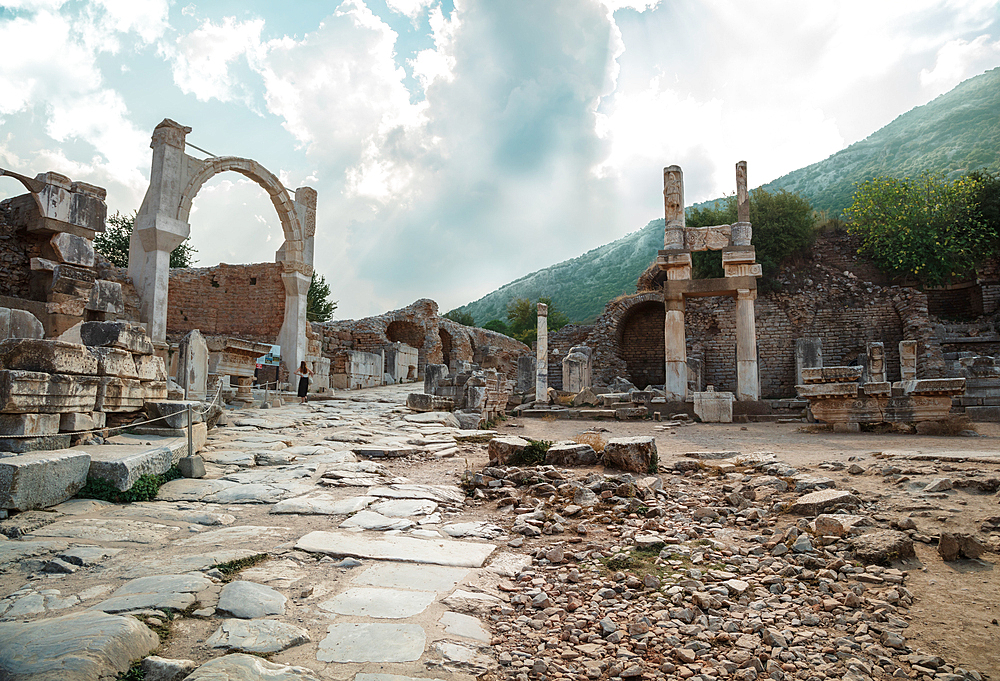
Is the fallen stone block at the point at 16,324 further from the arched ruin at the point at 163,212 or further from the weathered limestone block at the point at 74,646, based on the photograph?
the weathered limestone block at the point at 74,646

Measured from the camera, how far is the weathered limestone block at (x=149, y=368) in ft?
19.1

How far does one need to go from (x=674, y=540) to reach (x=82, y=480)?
429 cm

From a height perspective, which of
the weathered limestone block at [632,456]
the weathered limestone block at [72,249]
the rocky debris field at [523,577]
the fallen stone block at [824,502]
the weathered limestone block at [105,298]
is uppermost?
the weathered limestone block at [72,249]

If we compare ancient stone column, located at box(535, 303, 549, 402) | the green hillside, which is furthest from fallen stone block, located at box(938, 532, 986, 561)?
the green hillside

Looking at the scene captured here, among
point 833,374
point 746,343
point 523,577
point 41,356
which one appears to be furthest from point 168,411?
point 746,343

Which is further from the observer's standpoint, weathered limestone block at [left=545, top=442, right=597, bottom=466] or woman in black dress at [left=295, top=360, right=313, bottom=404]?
woman in black dress at [left=295, top=360, right=313, bottom=404]

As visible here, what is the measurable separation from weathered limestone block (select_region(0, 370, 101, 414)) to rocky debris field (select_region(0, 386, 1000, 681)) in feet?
3.23

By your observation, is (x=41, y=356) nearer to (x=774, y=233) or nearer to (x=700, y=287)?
(x=700, y=287)

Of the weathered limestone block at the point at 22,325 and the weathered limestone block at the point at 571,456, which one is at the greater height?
the weathered limestone block at the point at 22,325

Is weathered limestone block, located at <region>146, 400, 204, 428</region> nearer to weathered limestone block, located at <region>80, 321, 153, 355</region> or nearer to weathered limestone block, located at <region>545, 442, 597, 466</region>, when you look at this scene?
weathered limestone block, located at <region>80, 321, 153, 355</region>

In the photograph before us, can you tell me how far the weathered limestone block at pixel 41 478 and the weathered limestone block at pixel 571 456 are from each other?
4071mm

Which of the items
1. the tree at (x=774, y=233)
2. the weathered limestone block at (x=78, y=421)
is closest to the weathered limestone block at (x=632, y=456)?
the weathered limestone block at (x=78, y=421)

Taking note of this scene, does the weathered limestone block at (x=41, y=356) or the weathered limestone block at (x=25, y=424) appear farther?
the weathered limestone block at (x=41, y=356)

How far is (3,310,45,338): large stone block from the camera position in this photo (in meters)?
6.68
